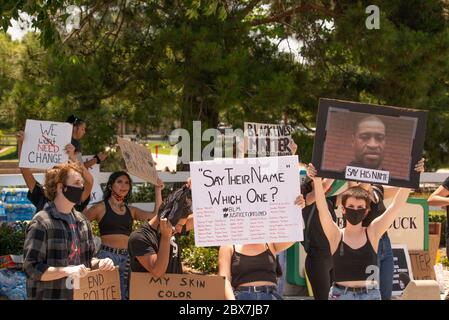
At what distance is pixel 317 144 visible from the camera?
5.37 m

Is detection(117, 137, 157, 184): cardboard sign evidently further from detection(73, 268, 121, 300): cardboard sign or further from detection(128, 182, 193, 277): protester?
detection(73, 268, 121, 300): cardboard sign

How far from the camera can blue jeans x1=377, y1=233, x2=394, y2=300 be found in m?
5.95

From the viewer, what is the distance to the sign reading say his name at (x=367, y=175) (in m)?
5.34

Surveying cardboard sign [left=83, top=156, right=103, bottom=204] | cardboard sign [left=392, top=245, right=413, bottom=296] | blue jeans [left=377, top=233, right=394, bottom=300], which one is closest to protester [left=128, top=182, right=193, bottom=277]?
blue jeans [left=377, top=233, right=394, bottom=300]

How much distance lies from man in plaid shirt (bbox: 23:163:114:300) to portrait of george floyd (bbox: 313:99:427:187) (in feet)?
5.51

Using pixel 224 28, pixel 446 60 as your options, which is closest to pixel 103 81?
pixel 224 28

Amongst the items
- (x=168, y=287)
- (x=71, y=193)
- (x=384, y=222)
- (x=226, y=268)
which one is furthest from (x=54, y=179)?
(x=384, y=222)

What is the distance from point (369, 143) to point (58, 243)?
223cm

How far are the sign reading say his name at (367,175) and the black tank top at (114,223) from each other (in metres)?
2.23

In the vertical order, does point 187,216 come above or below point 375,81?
below

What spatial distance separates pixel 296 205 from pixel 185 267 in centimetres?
526

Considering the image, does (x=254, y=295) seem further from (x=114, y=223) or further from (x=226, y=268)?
(x=114, y=223)

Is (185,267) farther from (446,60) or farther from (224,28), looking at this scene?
(446,60)

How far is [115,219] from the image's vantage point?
262 inches
